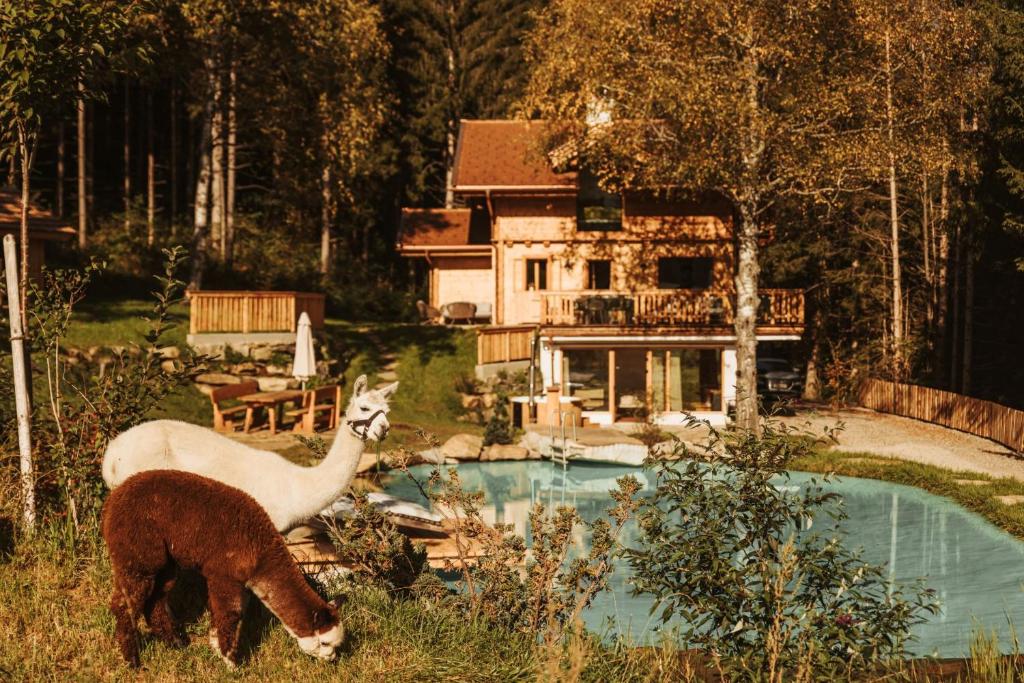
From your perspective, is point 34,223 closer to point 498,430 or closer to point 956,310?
point 498,430

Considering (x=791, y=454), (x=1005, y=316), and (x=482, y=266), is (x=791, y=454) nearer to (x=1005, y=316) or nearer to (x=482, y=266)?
(x=1005, y=316)

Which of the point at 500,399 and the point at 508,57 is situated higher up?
the point at 508,57

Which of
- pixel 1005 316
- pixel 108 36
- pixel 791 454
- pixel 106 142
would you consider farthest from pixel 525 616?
pixel 106 142

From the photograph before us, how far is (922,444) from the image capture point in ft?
78.7

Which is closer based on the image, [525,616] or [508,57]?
[525,616]

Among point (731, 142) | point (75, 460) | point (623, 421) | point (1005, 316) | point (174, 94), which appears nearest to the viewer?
point (75, 460)

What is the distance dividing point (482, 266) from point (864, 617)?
34.8m

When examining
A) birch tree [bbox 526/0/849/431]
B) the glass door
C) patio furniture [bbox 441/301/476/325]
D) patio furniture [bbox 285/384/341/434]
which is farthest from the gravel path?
patio furniture [bbox 441/301/476/325]

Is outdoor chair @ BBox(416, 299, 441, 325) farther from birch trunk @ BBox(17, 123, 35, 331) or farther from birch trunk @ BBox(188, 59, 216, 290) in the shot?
birch trunk @ BBox(17, 123, 35, 331)

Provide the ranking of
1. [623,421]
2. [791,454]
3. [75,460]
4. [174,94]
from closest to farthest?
[791,454] < [75,460] < [623,421] < [174,94]

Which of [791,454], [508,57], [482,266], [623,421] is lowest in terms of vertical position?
[623,421]

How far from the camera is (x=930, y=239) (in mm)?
34594

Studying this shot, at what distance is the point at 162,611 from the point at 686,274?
28069 mm

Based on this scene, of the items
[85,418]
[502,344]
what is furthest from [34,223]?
[85,418]
